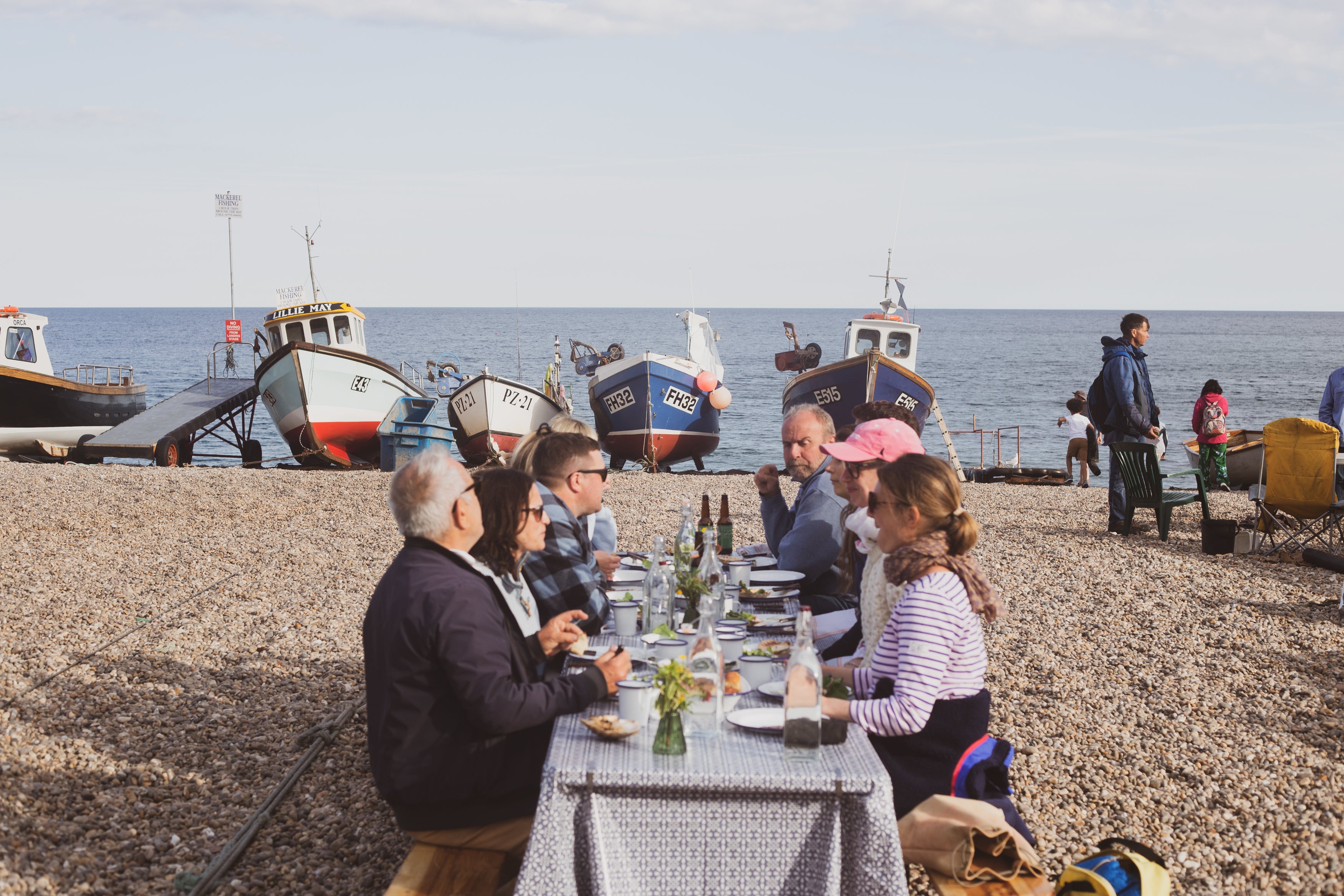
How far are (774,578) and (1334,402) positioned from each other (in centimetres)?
732

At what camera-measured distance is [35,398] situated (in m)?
21.7

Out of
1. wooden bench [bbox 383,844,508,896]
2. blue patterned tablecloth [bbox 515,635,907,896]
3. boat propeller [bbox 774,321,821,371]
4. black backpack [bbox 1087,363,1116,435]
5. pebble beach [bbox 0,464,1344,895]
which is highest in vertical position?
boat propeller [bbox 774,321,821,371]

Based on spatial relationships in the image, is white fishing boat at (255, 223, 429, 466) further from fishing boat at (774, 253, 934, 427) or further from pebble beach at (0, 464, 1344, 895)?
pebble beach at (0, 464, 1344, 895)

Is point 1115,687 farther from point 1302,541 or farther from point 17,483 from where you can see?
point 17,483

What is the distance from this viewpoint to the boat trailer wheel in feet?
60.8

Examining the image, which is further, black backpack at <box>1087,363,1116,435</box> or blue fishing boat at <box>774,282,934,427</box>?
blue fishing boat at <box>774,282,934,427</box>

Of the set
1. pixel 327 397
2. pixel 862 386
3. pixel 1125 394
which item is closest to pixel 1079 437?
pixel 862 386

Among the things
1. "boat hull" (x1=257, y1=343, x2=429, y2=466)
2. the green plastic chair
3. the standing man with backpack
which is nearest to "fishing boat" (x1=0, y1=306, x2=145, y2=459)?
"boat hull" (x1=257, y1=343, x2=429, y2=466)

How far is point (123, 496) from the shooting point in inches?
514

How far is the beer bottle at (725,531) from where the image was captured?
5406 millimetres

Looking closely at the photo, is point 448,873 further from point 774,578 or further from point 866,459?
point 774,578

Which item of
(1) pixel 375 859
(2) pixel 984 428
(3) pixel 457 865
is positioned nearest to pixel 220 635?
(1) pixel 375 859

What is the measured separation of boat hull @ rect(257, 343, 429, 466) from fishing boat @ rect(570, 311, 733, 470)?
3619 millimetres

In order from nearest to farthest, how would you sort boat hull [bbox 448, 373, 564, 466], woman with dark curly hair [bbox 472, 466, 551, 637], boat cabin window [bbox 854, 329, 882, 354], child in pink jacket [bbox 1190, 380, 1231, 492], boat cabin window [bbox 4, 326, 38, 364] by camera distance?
woman with dark curly hair [bbox 472, 466, 551, 637] → child in pink jacket [bbox 1190, 380, 1231, 492] → boat cabin window [bbox 854, 329, 882, 354] → boat hull [bbox 448, 373, 564, 466] → boat cabin window [bbox 4, 326, 38, 364]
